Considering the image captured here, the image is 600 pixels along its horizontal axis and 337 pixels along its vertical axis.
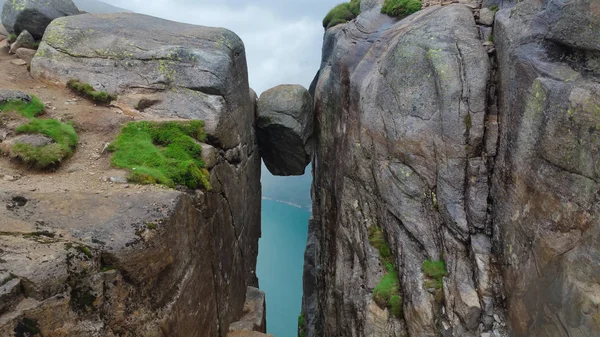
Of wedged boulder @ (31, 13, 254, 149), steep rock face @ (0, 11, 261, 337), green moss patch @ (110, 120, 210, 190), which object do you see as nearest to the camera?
steep rock face @ (0, 11, 261, 337)

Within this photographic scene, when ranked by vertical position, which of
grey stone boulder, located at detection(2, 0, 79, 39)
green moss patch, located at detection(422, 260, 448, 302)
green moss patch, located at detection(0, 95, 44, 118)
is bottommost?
green moss patch, located at detection(422, 260, 448, 302)

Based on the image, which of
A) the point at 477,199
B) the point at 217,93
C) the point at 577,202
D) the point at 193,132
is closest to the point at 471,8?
the point at 477,199

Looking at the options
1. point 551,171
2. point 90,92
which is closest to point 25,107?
point 90,92

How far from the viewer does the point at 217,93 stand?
14219 millimetres

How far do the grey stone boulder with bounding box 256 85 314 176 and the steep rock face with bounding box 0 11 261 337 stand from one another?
409 cm

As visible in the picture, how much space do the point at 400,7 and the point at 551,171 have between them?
10.7 meters

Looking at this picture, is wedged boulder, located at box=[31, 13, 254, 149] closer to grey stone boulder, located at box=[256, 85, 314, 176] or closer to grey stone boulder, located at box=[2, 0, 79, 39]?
grey stone boulder, located at box=[2, 0, 79, 39]

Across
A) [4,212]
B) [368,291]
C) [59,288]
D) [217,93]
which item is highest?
[217,93]

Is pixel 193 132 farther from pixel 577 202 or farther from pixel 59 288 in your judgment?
pixel 577 202

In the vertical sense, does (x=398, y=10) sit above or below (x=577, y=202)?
above

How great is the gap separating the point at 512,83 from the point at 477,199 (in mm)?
3295

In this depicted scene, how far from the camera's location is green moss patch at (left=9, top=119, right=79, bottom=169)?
9.16 m

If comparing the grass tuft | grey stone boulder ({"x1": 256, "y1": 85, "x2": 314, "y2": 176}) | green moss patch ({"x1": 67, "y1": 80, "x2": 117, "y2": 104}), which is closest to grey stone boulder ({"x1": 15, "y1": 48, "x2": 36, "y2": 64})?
green moss patch ({"x1": 67, "y1": 80, "x2": 117, "y2": 104})

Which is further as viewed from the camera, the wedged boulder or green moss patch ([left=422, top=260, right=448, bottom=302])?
the wedged boulder
